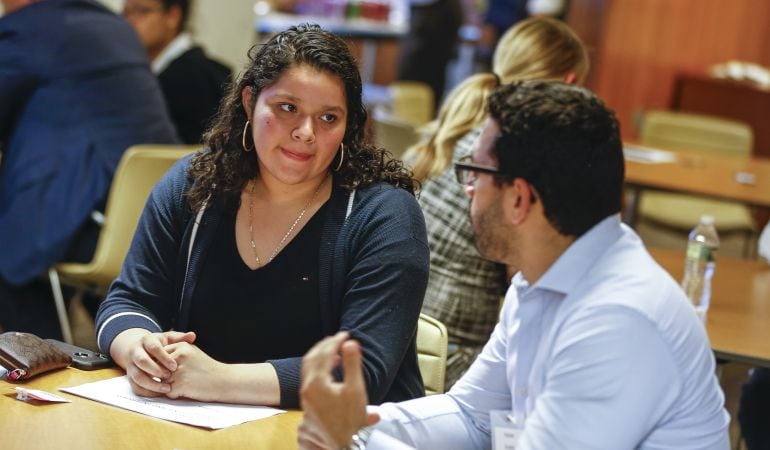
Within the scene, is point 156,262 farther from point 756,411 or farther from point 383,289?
point 756,411

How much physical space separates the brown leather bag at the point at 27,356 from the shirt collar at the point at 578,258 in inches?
37.5

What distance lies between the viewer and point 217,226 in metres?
2.41

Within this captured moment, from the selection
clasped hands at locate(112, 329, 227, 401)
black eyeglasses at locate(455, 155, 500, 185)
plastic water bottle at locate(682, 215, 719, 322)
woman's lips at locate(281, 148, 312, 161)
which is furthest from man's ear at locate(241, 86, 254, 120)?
plastic water bottle at locate(682, 215, 719, 322)

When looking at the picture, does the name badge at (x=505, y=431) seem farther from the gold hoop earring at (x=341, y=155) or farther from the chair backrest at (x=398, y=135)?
the chair backrest at (x=398, y=135)

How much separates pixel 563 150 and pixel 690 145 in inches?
203

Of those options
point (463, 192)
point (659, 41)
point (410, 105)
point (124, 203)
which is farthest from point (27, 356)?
point (659, 41)

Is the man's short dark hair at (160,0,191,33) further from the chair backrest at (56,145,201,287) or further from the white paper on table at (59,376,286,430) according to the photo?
the white paper on table at (59,376,286,430)

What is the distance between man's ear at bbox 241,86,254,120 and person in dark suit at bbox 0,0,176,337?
168cm

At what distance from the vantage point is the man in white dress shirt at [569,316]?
5.29ft

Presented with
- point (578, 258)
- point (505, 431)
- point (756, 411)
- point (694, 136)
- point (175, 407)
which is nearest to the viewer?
point (578, 258)

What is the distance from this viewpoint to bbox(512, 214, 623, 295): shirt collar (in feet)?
5.69

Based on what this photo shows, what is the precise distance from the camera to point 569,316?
1.70 metres

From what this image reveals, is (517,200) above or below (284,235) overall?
above

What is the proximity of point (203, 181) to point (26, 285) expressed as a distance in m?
1.83
